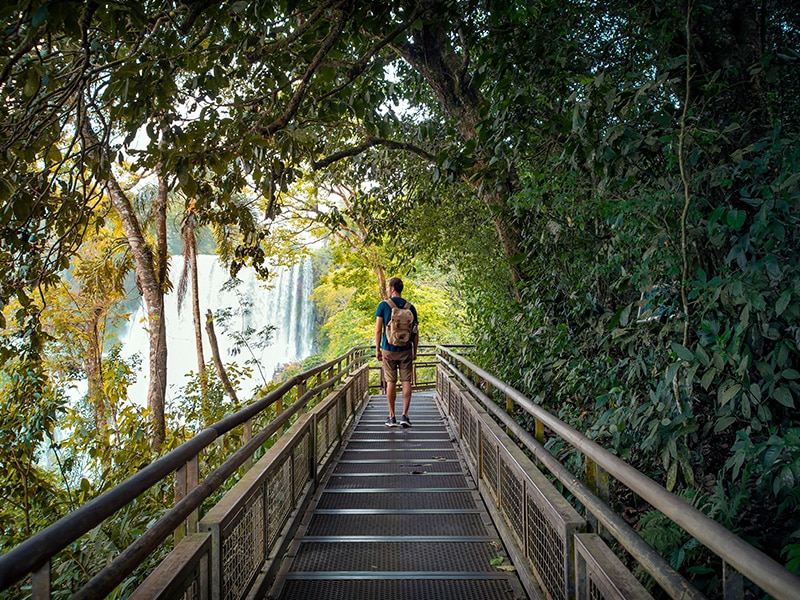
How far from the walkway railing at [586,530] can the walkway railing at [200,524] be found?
4.35 ft

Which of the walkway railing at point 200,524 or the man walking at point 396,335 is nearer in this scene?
the walkway railing at point 200,524

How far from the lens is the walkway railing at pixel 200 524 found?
105 centimetres

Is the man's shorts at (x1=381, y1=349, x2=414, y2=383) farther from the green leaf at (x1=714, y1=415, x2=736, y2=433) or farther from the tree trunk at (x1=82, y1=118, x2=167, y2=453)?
the green leaf at (x1=714, y1=415, x2=736, y2=433)

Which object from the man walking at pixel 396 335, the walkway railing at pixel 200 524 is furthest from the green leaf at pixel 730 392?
the man walking at pixel 396 335

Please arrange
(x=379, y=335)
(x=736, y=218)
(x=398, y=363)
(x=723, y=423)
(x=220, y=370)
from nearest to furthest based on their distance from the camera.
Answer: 1. (x=736, y=218)
2. (x=723, y=423)
3. (x=379, y=335)
4. (x=398, y=363)
5. (x=220, y=370)

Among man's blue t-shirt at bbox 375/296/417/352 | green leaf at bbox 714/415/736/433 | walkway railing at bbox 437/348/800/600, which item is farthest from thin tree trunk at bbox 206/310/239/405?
Answer: green leaf at bbox 714/415/736/433

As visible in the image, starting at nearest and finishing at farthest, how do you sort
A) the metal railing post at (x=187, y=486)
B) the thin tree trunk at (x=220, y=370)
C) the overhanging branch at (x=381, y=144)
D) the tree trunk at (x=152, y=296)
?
the metal railing post at (x=187, y=486) → the overhanging branch at (x=381, y=144) → the tree trunk at (x=152, y=296) → the thin tree trunk at (x=220, y=370)

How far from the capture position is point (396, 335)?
6156 mm

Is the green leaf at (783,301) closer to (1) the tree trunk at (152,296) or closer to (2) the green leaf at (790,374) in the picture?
(2) the green leaf at (790,374)

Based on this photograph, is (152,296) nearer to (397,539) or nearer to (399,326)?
(399,326)

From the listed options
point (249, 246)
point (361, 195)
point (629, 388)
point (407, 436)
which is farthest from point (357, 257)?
point (629, 388)

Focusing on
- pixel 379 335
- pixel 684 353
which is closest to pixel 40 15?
pixel 684 353

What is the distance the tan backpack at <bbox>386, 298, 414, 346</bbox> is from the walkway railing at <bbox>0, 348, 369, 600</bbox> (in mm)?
2400

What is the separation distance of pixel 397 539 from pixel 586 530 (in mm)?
1457
